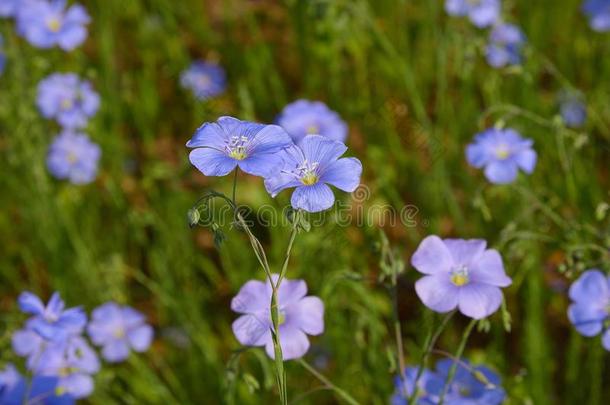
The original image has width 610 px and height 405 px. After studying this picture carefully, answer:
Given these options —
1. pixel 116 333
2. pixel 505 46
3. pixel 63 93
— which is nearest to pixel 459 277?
pixel 116 333

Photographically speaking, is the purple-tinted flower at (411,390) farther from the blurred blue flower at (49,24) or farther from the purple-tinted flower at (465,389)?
the blurred blue flower at (49,24)

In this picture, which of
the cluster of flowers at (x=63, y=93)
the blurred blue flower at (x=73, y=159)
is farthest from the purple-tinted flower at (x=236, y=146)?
the blurred blue flower at (x=73, y=159)

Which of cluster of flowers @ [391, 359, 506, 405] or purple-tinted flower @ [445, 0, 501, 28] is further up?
purple-tinted flower @ [445, 0, 501, 28]

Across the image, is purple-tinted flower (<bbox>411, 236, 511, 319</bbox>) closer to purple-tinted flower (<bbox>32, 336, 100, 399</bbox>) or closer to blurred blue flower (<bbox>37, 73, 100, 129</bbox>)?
purple-tinted flower (<bbox>32, 336, 100, 399</bbox>)

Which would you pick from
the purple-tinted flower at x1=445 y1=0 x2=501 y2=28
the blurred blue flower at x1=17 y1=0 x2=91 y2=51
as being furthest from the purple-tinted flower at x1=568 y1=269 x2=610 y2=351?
the blurred blue flower at x1=17 y1=0 x2=91 y2=51

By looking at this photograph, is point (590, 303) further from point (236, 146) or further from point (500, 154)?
point (236, 146)

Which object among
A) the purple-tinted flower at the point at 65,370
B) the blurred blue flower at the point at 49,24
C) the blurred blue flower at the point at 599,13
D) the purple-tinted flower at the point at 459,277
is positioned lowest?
the purple-tinted flower at the point at 65,370

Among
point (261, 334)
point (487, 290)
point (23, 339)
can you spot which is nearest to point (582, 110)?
point (487, 290)

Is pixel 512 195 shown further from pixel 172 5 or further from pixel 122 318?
pixel 172 5
